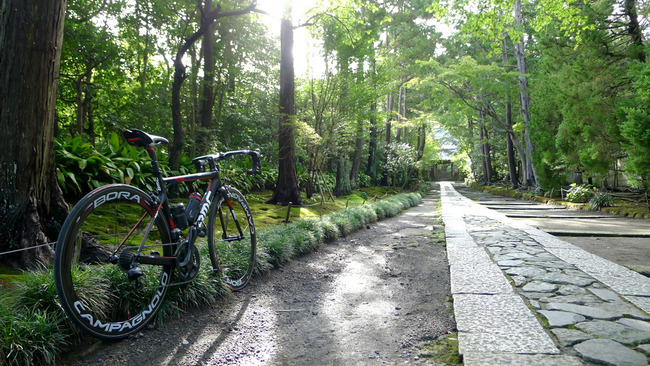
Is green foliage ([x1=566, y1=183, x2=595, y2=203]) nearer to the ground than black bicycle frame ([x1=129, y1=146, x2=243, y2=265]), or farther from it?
nearer to the ground

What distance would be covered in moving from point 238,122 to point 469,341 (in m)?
11.7

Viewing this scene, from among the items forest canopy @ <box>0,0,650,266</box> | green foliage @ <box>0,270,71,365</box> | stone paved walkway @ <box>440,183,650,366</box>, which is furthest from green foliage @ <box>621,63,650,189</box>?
green foliage @ <box>0,270,71,365</box>

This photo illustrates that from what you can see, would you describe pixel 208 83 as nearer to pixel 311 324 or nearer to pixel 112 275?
pixel 112 275

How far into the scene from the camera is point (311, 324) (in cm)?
243

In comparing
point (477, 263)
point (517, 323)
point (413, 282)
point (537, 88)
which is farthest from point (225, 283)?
point (537, 88)

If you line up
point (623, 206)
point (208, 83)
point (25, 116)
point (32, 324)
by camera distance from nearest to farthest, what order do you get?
point (32, 324) < point (25, 116) < point (623, 206) < point (208, 83)

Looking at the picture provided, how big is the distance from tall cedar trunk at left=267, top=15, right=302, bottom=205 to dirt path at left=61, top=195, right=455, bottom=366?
468 cm

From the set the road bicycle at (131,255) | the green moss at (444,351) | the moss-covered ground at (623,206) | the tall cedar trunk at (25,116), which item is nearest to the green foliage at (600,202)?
the moss-covered ground at (623,206)

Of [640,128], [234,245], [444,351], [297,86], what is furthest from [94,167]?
[640,128]

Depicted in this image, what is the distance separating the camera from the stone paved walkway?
1.76 m

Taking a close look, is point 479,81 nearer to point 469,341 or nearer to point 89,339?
point 469,341

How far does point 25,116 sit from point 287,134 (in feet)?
A: 21.8

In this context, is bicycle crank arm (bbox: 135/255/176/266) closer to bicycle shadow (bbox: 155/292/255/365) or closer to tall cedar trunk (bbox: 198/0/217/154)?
bicycle shadow (bbox: 155/292/255/365)

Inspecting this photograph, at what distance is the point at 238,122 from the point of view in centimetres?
1252
